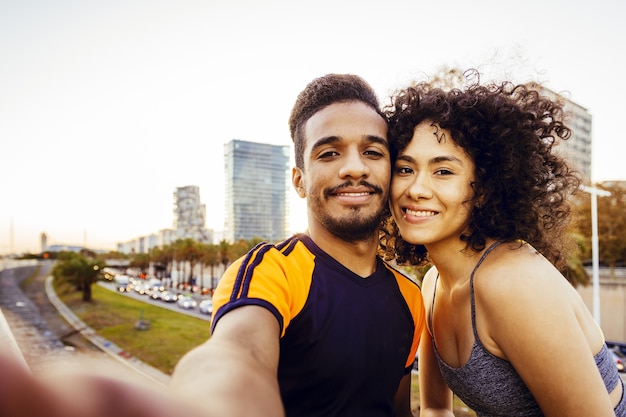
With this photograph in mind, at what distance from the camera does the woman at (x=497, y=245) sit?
7.52 feet

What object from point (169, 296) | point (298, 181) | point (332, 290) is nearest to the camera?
point (332, 290)

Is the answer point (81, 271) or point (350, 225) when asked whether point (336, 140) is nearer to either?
point (350, 225)

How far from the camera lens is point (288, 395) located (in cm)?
229

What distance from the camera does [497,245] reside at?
2.82 m

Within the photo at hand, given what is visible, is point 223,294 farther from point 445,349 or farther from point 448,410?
point 448,410

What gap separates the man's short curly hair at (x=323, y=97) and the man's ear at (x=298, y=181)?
5 centimetres

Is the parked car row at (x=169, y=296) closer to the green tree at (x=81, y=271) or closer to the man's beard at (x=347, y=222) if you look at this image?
the green tree at (x=81, y=271)

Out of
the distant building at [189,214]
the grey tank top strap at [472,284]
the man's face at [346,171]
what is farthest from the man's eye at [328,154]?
the distant building at [189,214]

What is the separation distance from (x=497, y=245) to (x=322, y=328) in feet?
4.11

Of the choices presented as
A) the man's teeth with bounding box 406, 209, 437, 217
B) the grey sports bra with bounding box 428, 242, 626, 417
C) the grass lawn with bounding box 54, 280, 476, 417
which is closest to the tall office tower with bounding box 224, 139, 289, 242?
the grass lawn with bounding box 54, 280, 476, 417

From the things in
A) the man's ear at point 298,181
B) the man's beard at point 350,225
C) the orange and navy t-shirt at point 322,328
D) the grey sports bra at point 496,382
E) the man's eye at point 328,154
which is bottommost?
the grey sports bra at point 496,382

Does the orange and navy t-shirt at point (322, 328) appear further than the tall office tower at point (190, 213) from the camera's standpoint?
No

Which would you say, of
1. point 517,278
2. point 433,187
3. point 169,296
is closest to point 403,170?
point 433,187

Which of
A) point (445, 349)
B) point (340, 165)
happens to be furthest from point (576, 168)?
point (340, 165)
